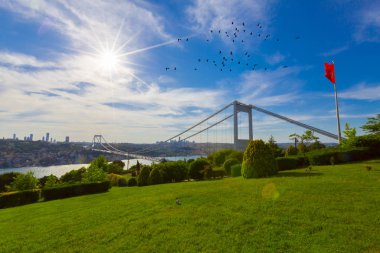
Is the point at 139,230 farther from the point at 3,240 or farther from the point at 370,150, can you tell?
the point at 370,150

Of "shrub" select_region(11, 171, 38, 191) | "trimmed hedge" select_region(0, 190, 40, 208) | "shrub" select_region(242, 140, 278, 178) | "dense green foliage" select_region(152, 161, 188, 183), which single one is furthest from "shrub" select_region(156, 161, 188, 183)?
"shrub" select_region(11, 171, 38, 191)

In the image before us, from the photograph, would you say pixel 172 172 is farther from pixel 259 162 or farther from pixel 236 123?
pixel 236 123

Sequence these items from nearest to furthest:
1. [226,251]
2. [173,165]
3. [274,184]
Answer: [226,251] < [274,184] < [173,165]

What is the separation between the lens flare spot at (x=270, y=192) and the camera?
34.6ft

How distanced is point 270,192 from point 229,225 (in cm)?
436

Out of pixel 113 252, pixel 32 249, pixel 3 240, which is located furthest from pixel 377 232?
pixel 3 240

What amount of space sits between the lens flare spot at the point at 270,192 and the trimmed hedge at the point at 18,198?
18913 mm

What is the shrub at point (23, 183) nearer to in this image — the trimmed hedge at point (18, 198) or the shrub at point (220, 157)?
the trimmed hedge at point (18, 198)

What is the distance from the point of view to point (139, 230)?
26.6 ft

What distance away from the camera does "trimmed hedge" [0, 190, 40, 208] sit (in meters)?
20.3

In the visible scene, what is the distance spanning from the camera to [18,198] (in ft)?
68.4

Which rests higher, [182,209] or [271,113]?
[271,113]

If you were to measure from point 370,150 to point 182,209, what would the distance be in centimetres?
2329

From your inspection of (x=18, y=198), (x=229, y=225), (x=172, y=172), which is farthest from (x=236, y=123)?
(x=229, y=225)
